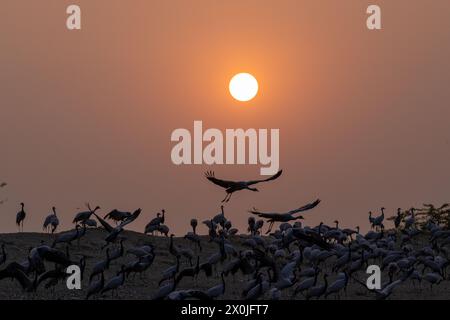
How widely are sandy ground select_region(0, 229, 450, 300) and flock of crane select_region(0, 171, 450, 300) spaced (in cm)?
18

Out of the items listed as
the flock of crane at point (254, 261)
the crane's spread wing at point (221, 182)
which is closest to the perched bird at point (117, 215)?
the flock of crane at point (254, 261)

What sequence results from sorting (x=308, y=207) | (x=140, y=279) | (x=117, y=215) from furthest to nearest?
1. (x=117, y=215)
2. (x=140, y=279)
3. (x=308, y=207)

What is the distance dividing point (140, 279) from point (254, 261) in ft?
17.0

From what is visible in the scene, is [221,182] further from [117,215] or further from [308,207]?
[117,215]

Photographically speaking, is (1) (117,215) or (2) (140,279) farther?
(1) (117,215)

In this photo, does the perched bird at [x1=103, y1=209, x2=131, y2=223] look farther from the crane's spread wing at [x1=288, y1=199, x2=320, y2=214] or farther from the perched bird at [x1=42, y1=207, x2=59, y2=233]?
the crane's spread wing at [x1=288, y1=199, x2=320, y2=214]

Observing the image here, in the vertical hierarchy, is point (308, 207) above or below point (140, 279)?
above

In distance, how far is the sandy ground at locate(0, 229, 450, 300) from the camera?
3906 centimetres

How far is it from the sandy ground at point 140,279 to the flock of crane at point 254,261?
0.18 metres

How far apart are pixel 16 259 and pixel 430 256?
14.9 metres

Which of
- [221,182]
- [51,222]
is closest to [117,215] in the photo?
[51,222]

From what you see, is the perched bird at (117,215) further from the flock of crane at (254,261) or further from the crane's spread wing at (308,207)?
the crane's spread wing at (308,207)

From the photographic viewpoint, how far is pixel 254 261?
46.0 metres
